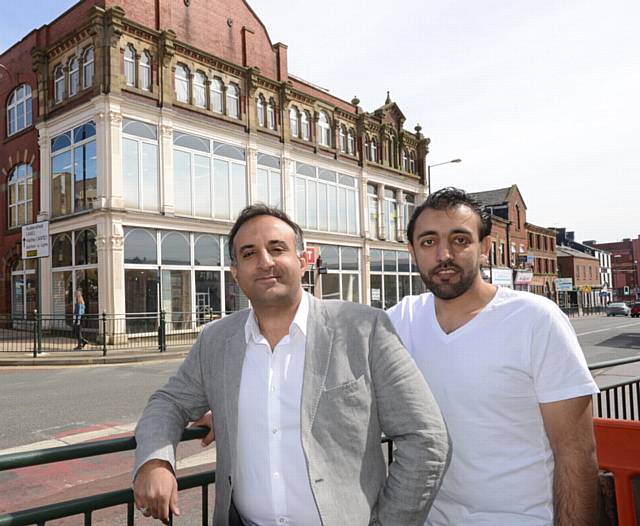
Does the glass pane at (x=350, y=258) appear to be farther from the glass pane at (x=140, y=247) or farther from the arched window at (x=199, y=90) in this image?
the glass pane at (x=140, y=247)

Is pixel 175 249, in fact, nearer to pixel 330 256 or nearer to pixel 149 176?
pixel 149 176

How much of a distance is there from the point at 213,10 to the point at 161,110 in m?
6.43

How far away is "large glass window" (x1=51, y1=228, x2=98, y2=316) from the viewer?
19.4 m

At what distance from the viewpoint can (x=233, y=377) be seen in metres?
2.05

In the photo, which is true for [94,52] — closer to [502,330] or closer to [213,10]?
[213,10]

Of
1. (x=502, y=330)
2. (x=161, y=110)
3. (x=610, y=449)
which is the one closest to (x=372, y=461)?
(x=502, y=330)

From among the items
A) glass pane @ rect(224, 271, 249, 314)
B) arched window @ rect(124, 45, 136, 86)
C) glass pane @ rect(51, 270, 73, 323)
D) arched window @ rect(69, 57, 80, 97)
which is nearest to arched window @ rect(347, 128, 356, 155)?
glass pane @ rect(224, 271, 249, 314)

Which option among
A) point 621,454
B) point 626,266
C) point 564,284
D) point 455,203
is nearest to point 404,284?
point 564,284

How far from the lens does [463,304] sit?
7.45 ft

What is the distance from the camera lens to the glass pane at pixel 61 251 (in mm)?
20645

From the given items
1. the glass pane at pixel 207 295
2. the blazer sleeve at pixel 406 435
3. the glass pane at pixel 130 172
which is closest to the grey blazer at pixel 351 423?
the blazer sleeve at pixel 406 435

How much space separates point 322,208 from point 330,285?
14.3 ft

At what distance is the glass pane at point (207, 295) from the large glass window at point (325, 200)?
6.48m

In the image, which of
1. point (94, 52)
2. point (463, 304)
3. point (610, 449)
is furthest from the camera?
point (94, 52)
